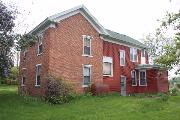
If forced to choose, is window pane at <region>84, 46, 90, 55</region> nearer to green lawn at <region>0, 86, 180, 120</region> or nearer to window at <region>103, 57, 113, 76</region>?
window at <region>103, 57, 113, 76</region>

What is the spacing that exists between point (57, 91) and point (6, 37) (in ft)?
21.4

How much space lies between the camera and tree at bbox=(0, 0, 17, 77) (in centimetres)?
1878

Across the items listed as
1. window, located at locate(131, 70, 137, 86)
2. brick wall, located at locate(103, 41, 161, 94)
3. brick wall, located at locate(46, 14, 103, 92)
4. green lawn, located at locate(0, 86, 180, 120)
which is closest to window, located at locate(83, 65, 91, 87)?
brick wall, located at locate(46, 14, 103, 92)

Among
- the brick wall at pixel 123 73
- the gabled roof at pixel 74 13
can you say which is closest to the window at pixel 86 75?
the brick wall at pixel 123 73

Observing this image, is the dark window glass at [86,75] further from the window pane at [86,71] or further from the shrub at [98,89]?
the shrub at [98,89]

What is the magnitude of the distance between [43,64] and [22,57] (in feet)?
24.8

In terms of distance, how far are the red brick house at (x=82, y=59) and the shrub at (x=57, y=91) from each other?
4.53 ft

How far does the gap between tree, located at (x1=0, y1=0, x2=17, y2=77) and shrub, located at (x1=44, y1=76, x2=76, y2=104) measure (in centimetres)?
473

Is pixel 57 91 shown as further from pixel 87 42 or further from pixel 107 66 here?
pixel 107 66

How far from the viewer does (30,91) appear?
94.7ft

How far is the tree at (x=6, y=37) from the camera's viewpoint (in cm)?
1878

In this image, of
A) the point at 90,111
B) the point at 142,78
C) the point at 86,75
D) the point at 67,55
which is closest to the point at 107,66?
the point at 86,75

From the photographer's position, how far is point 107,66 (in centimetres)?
3178

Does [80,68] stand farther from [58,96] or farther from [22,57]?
[22,57]
